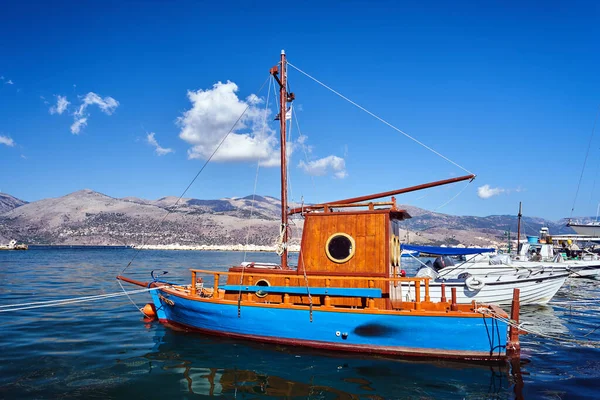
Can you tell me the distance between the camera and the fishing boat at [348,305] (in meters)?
9.29

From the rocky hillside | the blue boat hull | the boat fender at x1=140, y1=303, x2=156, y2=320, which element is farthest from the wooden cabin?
the rocky hillside

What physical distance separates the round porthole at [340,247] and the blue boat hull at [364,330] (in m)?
1.85

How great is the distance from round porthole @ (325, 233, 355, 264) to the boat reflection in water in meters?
2.76

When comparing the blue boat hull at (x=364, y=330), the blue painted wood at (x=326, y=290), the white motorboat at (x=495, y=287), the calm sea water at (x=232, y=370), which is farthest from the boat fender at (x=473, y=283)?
the blue painted wood at (x=326, y=290)

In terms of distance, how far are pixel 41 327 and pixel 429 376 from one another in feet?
41.5

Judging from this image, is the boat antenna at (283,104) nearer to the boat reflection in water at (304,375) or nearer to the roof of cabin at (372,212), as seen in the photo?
the roof of cabin at (372,212)

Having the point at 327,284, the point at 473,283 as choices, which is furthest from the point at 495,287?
the point at 327,284

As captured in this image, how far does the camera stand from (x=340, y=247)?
11.3 metres

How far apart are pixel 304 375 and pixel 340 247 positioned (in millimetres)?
3989

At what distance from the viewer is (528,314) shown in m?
17.2

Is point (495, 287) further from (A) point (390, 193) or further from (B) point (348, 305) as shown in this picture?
(B) point (348, 305)

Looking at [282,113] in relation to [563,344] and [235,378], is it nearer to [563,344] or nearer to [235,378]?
[235,378]

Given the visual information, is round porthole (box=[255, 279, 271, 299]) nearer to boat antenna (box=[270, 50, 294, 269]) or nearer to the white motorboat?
boat antenna (box=[270, 50, 294, 269])

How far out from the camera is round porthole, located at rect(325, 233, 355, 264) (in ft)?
36.6
